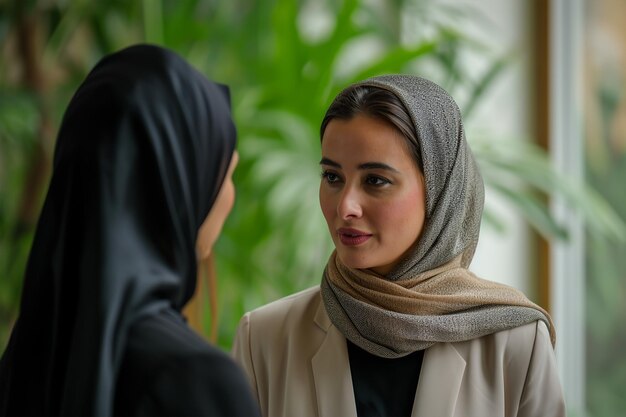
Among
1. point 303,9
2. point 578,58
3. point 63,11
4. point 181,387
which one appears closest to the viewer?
point 181,387

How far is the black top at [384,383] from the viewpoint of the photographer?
1655 mm

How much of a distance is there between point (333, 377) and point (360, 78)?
58.1 inches

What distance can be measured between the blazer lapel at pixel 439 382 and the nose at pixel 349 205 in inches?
11.7

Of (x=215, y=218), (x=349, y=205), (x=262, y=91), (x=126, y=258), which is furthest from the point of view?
(x=262, y=91)

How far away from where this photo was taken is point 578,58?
14.9 ft

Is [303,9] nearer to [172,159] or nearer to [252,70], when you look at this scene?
[252,70]

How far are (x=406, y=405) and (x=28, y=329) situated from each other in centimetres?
75

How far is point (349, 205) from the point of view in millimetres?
1595

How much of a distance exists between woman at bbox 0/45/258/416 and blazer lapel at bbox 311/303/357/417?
1.81 feet

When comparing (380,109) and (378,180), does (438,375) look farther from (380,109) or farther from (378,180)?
(380,109)

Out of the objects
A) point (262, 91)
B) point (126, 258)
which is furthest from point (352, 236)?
point (262, 91)

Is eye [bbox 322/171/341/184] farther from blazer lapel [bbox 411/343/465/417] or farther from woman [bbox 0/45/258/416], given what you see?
woman [bbox 0/45/258/416]

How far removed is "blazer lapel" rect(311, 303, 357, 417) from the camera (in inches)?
65.0

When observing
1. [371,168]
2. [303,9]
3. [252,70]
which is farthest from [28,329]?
[303,9]
